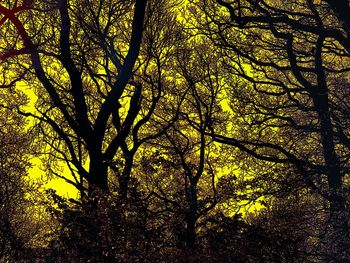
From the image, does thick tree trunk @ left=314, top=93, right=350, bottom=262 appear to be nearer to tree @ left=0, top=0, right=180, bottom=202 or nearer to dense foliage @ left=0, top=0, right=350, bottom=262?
dense foliage @ left=0, top=0, right=350, bottom=262

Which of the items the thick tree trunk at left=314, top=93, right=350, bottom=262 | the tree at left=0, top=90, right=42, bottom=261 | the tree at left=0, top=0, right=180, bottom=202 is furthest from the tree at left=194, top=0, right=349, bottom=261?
the tree at left=0, top=90, right=42, bottom=261

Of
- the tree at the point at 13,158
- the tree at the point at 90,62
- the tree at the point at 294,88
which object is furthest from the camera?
the tree at the point at 13,158

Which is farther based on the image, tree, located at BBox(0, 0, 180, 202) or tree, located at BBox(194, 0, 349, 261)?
tree, located at BBox(194, 0, 349, 261)

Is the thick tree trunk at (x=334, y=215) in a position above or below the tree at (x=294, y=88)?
below

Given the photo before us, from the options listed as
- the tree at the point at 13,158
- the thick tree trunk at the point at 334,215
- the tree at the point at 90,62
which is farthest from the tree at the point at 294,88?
the tree at the point at 13,158

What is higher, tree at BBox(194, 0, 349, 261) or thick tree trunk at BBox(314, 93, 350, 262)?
tree at BBox(194, 0, 349, 261)

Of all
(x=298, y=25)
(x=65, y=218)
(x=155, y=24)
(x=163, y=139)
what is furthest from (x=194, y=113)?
(x=65, y=218)

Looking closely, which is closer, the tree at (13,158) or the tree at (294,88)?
the tree at (294,88)

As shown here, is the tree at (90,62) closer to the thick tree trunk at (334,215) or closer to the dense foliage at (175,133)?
the dense foliage at (175,133)

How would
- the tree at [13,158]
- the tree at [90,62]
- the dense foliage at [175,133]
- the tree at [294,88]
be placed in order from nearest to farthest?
the dense foliage at [175,133] < the tree at [90,62] < the tree at [294,88] < the tree at [13,158]

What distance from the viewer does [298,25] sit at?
18.1 meters

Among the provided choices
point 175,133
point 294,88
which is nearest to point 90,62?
point 175,133

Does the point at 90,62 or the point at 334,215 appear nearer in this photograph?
the point at 334,215

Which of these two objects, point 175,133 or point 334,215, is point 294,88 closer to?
point 334,215
